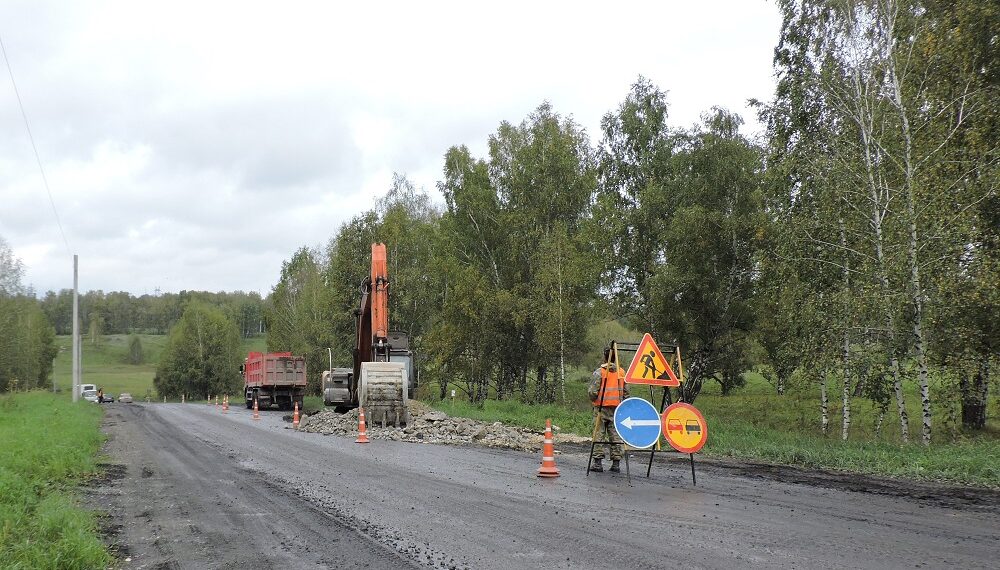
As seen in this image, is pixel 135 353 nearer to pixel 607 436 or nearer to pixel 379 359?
pixel 379 359

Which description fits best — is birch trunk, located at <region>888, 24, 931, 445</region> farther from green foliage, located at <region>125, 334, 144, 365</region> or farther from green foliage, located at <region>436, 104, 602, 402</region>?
green foliage, located at <region>125, 334, 144, 365</region>

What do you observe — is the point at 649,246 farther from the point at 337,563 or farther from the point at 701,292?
the point at 337,563

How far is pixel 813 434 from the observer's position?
23438 mm

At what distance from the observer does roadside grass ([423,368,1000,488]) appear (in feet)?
38.4

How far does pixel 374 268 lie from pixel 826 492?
18090 mm

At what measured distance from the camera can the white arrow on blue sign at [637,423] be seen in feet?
35.7

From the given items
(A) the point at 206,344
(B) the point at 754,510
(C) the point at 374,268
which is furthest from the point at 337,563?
(A) the point at 206,344

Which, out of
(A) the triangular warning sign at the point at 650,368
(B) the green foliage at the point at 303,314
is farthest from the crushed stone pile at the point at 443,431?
(B) the green foliage at the point at 303,314

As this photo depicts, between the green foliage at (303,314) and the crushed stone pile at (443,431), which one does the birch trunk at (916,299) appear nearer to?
the crushed stone pile at (443,431)

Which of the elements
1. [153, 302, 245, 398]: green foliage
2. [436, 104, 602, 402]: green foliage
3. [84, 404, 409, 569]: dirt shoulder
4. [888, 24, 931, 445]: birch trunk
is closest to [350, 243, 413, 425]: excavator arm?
[436, 104, 602, 402]: green foliage

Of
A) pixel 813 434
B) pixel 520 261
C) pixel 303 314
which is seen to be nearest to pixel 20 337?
pixel 303 314

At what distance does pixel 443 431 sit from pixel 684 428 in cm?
1144

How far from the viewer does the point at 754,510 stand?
8320 mm

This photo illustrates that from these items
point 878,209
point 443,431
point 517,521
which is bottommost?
point 443,431
